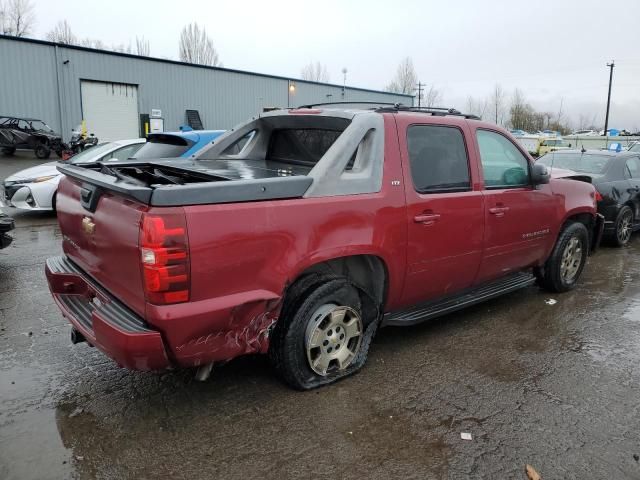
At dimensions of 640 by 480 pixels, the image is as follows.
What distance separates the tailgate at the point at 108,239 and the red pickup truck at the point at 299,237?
2 centimetres

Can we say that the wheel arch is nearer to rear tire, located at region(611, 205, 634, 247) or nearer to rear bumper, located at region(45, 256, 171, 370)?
rear bumper, located at region(45, 256, 171, 370)

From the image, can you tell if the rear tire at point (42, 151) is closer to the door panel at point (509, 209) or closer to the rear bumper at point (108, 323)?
the rear bumper at point (108, 323)

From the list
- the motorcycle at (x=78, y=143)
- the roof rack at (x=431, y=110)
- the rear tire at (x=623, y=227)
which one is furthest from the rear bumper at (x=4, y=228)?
the motorcycle at (x=78, y=143)

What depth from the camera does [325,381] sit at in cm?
350

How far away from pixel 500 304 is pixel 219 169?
328 cm

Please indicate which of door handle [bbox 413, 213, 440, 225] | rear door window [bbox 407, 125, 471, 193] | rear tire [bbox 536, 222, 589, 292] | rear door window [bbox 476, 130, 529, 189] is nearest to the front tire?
door handle [bbox 413, 213, 440, 225]

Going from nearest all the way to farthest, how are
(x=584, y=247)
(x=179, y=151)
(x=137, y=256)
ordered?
(x=137, y=256) < (x=584, y=247) < (x=179, y=151)

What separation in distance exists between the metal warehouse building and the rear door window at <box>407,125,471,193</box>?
20.5 metres

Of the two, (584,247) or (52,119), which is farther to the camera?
(52,119)

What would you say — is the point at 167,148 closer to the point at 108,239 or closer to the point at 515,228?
the point at 108,239

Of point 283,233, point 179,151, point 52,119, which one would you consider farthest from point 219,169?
point 52,119

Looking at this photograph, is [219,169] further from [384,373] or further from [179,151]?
[179,151]

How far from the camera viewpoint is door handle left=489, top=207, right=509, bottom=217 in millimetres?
4348

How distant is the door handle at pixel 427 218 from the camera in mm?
3730
